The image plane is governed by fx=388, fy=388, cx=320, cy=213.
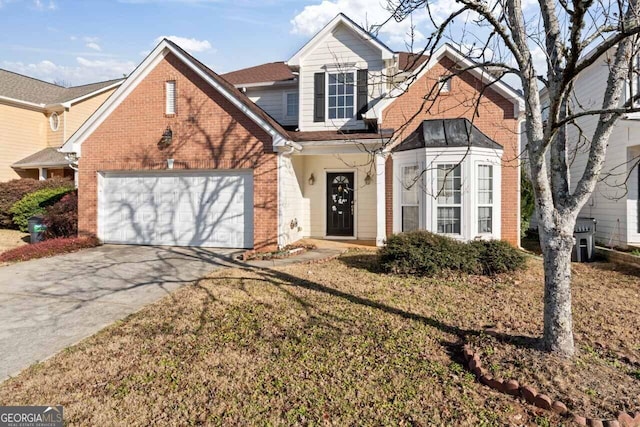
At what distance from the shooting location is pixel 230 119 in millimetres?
11703

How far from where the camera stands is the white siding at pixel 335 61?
13.2 m

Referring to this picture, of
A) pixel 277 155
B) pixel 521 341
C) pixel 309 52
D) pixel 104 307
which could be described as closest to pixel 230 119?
pixel 277 155

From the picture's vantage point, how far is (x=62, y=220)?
13367 mm

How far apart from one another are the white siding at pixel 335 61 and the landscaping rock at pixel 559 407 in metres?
10.6

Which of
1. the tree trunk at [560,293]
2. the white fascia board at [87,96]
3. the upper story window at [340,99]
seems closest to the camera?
the tree trunk at [560,293]

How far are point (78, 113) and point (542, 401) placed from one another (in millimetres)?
27012

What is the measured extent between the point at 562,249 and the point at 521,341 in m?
1.32

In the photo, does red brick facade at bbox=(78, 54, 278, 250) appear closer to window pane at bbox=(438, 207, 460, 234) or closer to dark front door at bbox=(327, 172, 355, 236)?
→ dark front door at bbox=(327, 172, 355, 236)

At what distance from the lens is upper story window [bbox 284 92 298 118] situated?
50.5ft

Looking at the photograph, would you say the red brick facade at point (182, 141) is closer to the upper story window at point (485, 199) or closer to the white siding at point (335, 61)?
the white siding at point (335, 61)

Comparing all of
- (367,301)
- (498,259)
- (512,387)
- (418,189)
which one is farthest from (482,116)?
(512,387)

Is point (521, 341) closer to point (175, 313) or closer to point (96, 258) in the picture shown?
point (175, 313)

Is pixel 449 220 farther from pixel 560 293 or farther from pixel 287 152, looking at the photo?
pixel 560 293

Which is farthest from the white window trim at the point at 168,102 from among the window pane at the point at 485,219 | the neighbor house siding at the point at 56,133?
the neighbor house siding at the point at 56,133
